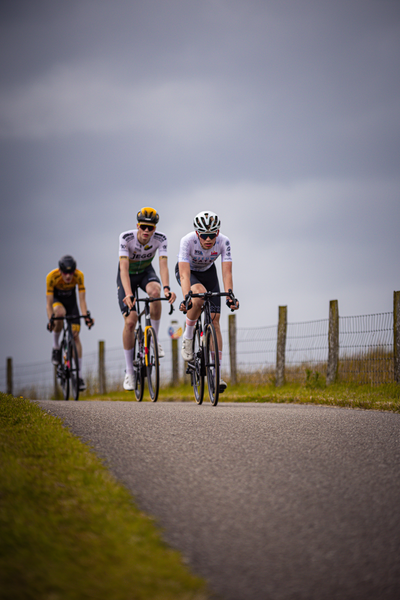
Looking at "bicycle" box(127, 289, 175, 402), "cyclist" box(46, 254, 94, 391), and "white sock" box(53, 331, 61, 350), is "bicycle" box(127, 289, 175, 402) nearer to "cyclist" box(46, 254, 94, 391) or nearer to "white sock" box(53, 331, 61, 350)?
"cyclist" box(46, 254, 94, 391)

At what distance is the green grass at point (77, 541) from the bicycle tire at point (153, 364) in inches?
204

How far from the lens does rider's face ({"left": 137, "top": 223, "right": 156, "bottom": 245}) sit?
9.66 meters

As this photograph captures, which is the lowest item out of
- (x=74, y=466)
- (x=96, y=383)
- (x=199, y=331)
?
(x=96, y=383)

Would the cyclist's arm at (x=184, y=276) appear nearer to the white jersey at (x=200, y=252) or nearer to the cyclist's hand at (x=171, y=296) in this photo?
the white jersey at (x=200, y=252)

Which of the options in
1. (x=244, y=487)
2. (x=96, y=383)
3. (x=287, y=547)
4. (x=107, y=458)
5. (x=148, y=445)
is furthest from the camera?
(x=96, y=383)

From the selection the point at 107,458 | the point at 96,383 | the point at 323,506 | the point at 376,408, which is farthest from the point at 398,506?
the point at 96,383

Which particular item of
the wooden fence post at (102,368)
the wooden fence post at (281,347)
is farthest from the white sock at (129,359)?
the wooden fence post at (102,368)

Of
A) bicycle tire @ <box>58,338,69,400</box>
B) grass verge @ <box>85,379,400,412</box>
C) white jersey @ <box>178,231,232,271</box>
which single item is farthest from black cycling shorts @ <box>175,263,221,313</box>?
bicycle tire @ <box>58,338,69,400</box>

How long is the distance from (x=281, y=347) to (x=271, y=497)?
11.6m

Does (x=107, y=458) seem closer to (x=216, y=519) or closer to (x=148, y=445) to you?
(x=148, y=445)

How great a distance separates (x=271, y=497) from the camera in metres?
3.56

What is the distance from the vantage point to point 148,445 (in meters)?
4.89

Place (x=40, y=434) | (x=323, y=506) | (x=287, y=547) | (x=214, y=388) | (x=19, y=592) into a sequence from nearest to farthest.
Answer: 1. (x=19, y=592)
2. (x=287, y=547)
3. (x=323, y=506)
4. (x=40, y=434)
5. (x=214, y=388)

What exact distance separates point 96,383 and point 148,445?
61.5 feet
